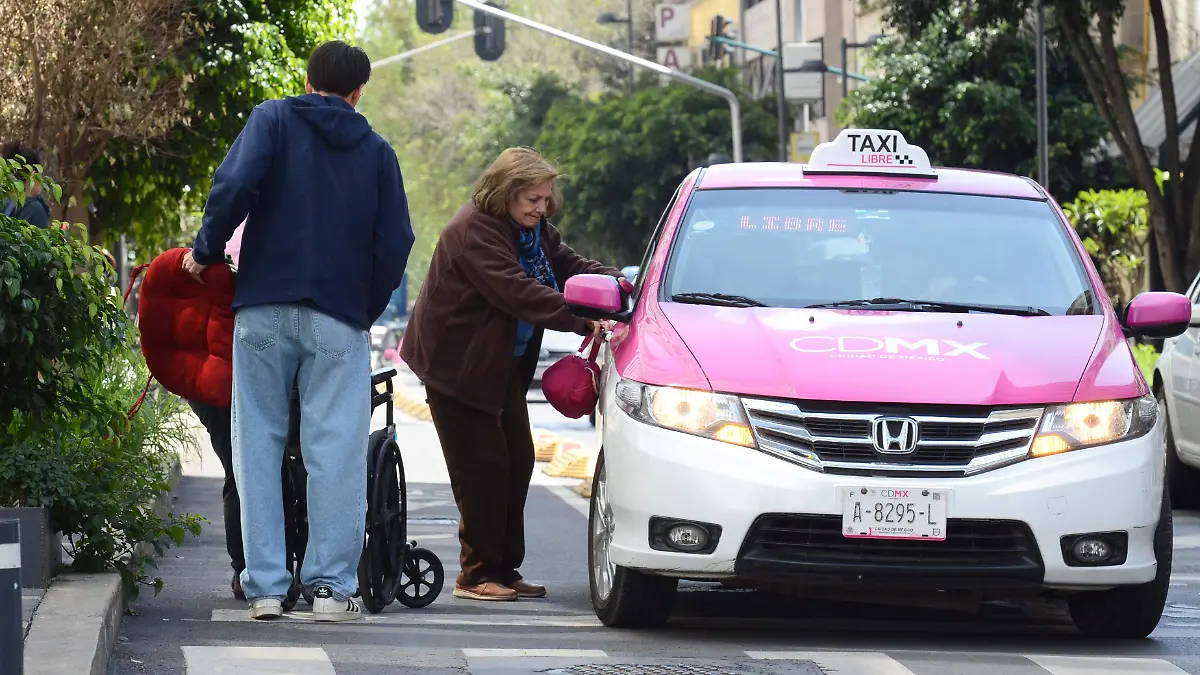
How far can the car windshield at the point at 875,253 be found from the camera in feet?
25.2

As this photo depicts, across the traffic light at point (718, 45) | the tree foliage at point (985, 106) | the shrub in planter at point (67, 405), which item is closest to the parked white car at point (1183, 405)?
the shrub in planter at point (67, 405)

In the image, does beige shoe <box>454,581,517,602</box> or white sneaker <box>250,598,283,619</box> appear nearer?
white sneaker <box>250,598,283,619</box>

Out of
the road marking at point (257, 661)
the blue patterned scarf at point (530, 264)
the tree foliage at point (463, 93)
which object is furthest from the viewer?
the tree foliage at point (463, 93)

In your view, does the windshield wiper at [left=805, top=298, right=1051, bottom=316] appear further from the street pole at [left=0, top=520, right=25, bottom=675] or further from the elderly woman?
the street pole at [left=0, top=520, right=25, bottom=675]

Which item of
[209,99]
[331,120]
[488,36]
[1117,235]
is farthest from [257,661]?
[1117,235]

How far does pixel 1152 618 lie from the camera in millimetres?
7340

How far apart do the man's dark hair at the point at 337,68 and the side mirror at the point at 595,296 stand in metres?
1.00

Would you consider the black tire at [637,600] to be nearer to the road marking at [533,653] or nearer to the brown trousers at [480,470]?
the road marking at [533,653]

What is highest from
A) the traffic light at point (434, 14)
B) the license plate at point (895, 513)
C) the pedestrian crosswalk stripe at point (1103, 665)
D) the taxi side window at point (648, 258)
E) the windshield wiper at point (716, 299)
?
the traffic light at point (434, 14)

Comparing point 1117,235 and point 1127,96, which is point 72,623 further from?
point 1117,235

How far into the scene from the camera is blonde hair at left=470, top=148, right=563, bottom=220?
8320mm

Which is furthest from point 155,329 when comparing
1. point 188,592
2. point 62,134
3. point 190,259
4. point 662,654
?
point 62,134

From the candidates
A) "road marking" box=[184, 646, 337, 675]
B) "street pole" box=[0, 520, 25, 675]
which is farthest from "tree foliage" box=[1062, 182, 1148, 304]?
"street pole" box=[0, 520, 25, 675]

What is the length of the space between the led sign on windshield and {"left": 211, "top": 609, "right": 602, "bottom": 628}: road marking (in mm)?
1506
